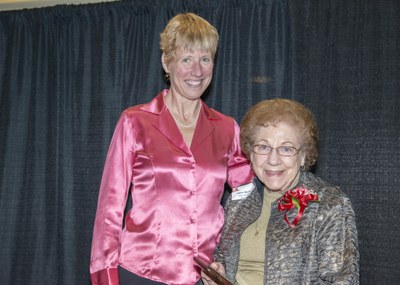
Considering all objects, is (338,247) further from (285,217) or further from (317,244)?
(285,217)

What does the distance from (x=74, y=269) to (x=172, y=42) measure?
192 centimetres

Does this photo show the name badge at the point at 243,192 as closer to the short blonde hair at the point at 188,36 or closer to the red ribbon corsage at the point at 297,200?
the red ribbon corsage at the point at 297,200

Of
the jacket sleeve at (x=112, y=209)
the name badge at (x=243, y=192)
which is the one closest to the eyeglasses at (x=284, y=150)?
the name badge at (x=243, y=192)

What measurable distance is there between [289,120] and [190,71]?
54cm

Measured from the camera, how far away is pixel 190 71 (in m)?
2.40

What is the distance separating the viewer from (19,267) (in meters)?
3.78

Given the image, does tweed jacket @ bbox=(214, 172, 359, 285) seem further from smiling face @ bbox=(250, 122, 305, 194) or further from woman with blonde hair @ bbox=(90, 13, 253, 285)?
woman with blonde hair @ bbox=(90, 13, 253, 285)

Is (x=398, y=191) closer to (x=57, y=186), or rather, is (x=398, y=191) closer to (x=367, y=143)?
(x=367, y=143)

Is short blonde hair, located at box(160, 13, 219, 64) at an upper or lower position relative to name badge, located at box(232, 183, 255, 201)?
upper

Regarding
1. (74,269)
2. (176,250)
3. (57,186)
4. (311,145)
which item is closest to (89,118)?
(57,186)

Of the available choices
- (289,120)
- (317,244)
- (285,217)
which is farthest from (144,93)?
(317,244)

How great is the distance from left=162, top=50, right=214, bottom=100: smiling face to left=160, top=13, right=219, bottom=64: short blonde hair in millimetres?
24

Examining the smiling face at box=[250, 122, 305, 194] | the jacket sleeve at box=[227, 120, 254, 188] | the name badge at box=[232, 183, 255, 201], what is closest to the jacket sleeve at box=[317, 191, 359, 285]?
the smiling face at box=[250, 122, 305, 194]

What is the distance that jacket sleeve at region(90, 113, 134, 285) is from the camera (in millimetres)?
2260
